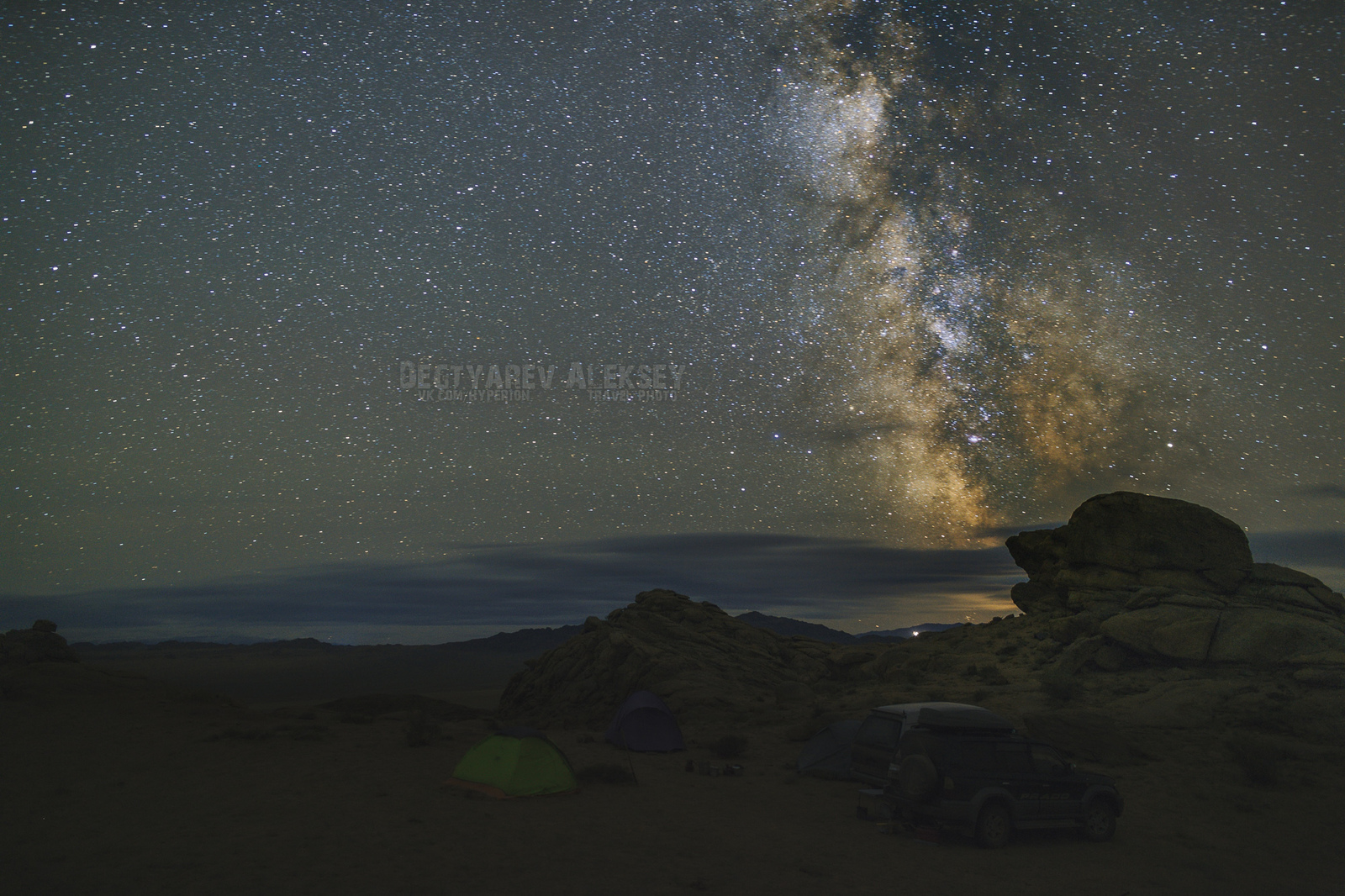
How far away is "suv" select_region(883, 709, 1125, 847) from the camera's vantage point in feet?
42.6

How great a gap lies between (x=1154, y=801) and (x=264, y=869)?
18.8 m

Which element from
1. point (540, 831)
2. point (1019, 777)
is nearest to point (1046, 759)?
point (1019, 777)

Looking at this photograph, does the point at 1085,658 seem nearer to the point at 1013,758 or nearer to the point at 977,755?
the point at 1013,758

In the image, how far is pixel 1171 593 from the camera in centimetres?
3195

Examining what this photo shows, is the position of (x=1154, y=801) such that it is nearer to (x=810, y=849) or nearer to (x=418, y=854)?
(x=810, y=849)

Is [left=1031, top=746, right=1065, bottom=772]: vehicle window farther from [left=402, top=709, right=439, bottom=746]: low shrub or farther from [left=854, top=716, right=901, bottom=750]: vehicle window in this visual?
[left=402, top=709, right=439, bottom=746]: low shrub

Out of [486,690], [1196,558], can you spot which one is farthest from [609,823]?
[486,690]

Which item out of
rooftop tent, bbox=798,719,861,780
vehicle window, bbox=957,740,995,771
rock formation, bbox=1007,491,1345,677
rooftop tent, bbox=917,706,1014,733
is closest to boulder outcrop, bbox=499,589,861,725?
rooftop tent, bbox=798,719,861,780

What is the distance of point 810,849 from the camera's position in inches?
513

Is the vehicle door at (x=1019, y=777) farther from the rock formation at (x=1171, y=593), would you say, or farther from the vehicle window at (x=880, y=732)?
the rock formation at (x=1171, y=593)

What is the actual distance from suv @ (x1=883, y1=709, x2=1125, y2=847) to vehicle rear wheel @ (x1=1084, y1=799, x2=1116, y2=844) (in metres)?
0.02

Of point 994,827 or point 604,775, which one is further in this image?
point 604,775

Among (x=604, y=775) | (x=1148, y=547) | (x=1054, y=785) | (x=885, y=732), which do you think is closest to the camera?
(x=1054, y=785)

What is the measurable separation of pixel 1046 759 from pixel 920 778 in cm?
294
